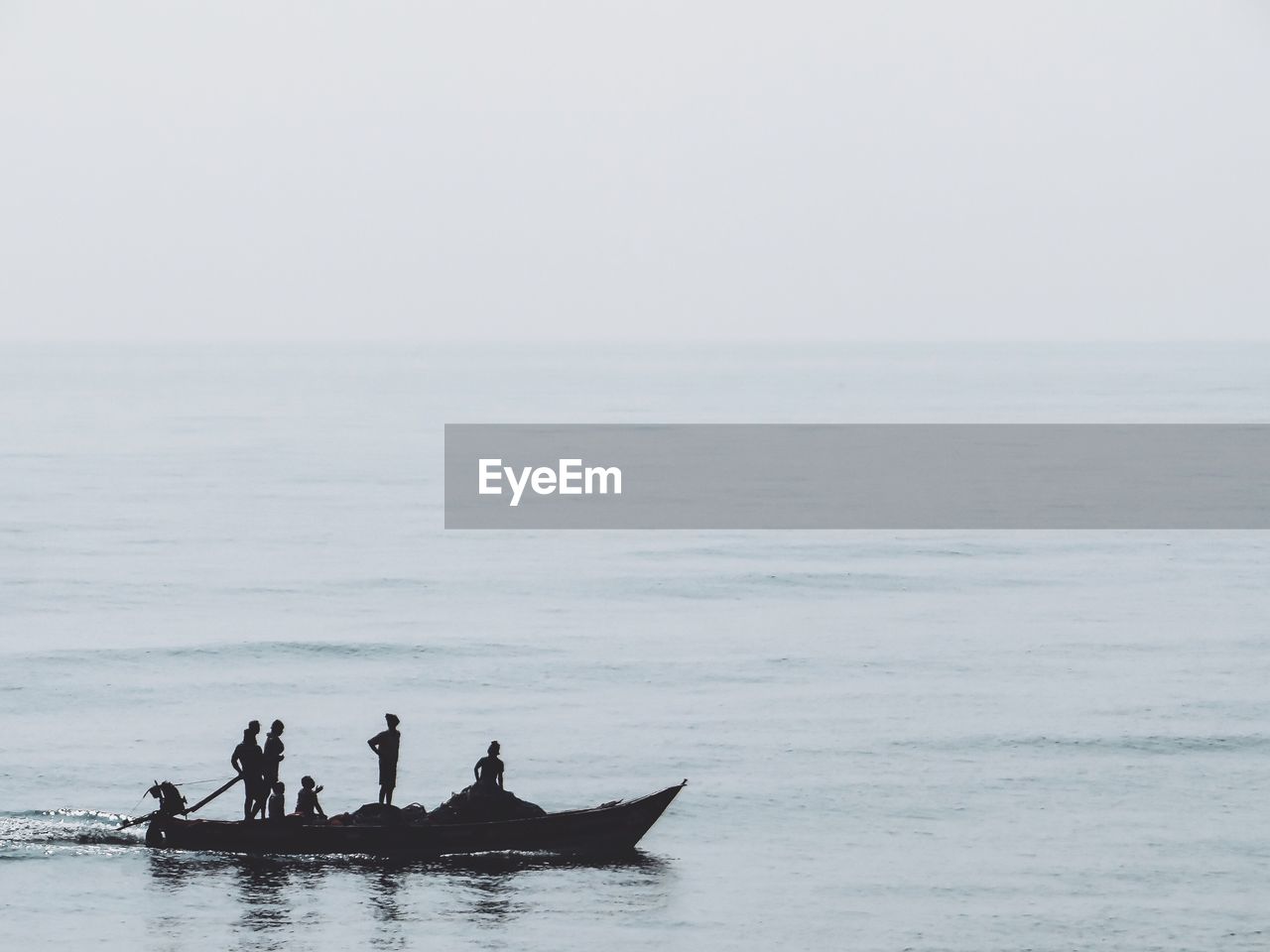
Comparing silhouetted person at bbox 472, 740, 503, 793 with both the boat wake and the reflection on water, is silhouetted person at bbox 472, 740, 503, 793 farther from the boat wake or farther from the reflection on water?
the boat wake

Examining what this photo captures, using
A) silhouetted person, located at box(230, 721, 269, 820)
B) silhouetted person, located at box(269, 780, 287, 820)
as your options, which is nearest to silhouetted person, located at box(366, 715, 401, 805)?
silhouetted person, located at box(269, 780, 287, 820)

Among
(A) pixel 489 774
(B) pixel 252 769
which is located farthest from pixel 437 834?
(B) pixel 252 769

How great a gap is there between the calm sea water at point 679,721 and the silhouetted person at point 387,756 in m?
1.45

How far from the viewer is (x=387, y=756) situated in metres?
28.7

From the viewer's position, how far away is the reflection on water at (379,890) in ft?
84.5

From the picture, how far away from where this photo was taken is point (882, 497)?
96438mm

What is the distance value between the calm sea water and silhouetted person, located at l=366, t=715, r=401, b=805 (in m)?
1.45

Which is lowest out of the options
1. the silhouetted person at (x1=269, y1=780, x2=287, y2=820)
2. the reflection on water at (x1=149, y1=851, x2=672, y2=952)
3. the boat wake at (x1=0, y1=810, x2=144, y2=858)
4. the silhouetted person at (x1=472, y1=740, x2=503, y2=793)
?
the reflection on water at (x1=149, y1=851, x2=672, y2=952)

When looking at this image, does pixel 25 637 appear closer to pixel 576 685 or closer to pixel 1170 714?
pixel 576 685

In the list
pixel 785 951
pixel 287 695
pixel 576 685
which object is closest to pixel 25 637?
pixel 287 695


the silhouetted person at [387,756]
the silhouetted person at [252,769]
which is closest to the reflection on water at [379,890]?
the silhouetted person at [252,769]

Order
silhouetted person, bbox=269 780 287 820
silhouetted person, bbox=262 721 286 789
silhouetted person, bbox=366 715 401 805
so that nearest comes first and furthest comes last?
silhouetted person, bbox=366 715 401 805, silhouetted person, bbox=262 721 286 789, silhouetted person, bbox=269 780 287 820

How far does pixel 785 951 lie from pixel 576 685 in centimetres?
1993

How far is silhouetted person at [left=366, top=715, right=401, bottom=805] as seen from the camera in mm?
28547
